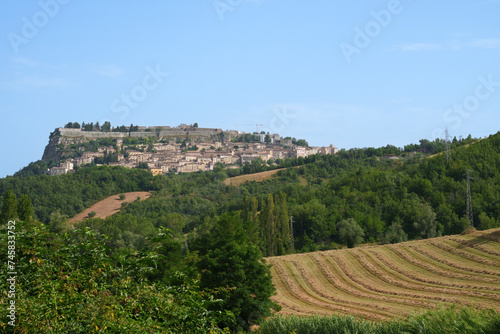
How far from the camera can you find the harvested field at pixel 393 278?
964 inches

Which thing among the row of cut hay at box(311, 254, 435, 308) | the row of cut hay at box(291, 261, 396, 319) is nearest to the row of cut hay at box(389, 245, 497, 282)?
the row of cut hay at box(311, 254, 435, 308)

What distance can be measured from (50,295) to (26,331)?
0.64m

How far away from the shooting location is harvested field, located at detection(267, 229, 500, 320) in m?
24.5

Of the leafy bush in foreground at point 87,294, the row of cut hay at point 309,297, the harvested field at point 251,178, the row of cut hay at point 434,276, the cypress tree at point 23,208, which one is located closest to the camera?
the leafy bush in foreground at point 87,294

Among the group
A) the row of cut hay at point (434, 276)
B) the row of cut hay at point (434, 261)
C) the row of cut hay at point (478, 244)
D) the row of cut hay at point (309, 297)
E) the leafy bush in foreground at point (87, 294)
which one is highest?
the leafy bush in foreground at point (87, 294)

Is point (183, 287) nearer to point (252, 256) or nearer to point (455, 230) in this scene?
point (252, 256)

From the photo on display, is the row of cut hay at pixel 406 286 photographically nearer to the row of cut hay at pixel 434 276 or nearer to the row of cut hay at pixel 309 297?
the row of cut hay at pixel 434 276

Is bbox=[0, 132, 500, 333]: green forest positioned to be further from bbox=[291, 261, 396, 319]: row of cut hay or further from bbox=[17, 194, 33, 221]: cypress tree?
bbox=[291, 261, 396, 319]: row of cut hay

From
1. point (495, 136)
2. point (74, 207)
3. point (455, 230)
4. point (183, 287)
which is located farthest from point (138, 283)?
point (74, 207)

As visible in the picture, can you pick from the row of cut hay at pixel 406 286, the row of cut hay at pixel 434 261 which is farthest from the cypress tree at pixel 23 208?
the row of cut hay at pixel 434 261

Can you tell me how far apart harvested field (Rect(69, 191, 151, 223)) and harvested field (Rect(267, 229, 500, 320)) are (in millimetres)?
73584

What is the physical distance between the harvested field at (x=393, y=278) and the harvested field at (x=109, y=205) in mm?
73584

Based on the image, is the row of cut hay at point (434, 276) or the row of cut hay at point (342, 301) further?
the row of cut hay at point (434, 276)

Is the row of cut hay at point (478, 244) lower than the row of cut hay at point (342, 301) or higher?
higher
